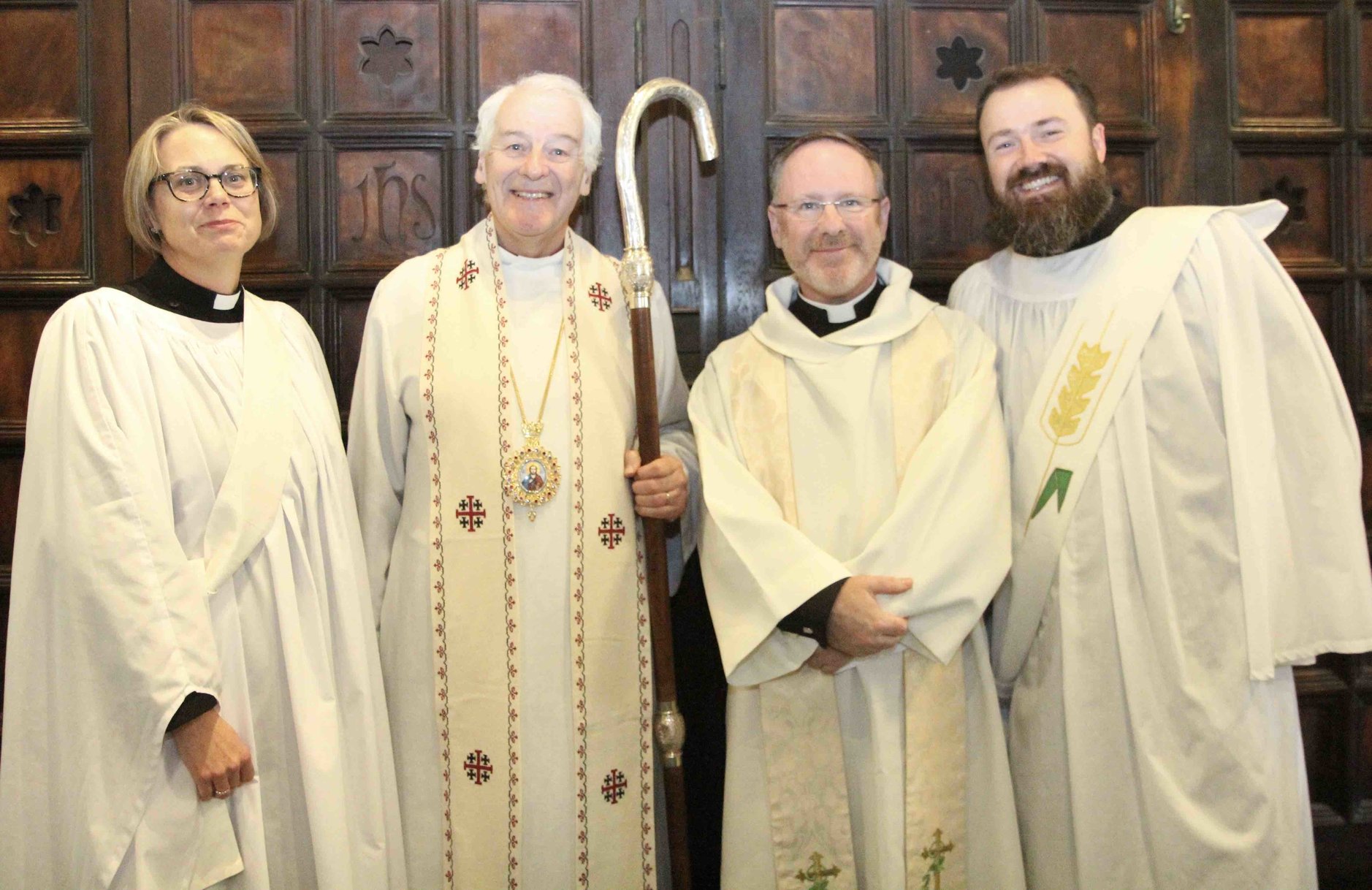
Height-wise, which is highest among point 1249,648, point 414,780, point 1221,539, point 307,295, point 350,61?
point 350,61

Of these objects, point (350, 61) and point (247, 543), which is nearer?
point (247, 543)

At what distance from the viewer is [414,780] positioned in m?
2.70

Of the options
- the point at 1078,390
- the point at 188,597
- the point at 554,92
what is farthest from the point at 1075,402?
the point at 188,597

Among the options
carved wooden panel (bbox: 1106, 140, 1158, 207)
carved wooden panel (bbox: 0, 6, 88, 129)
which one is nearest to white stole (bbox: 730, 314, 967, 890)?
carved wooden panel (bbox: 1106, 140, 1158, 207)

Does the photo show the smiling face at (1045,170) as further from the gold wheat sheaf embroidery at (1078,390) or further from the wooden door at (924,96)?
the wooden door at (924,96)

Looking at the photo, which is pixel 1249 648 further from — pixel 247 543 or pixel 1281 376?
pixel 247 543

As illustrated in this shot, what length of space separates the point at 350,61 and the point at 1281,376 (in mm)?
2845

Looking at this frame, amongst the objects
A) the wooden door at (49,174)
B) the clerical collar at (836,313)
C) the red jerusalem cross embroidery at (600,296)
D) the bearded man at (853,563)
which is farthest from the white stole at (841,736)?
the wooden door at (49,174)

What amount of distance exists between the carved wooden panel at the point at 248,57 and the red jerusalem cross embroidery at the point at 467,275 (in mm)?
945

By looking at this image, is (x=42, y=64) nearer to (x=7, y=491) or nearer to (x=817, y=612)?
(x=7, y=491)

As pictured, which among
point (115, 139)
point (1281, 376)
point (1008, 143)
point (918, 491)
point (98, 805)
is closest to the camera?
point (98, 805)

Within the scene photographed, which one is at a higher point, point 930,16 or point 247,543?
point 930,16

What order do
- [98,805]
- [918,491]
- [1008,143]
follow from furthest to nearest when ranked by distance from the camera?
[1008,143] < [918,491] < [98,805]

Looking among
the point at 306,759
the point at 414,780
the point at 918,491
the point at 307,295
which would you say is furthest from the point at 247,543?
the point at 918,491
